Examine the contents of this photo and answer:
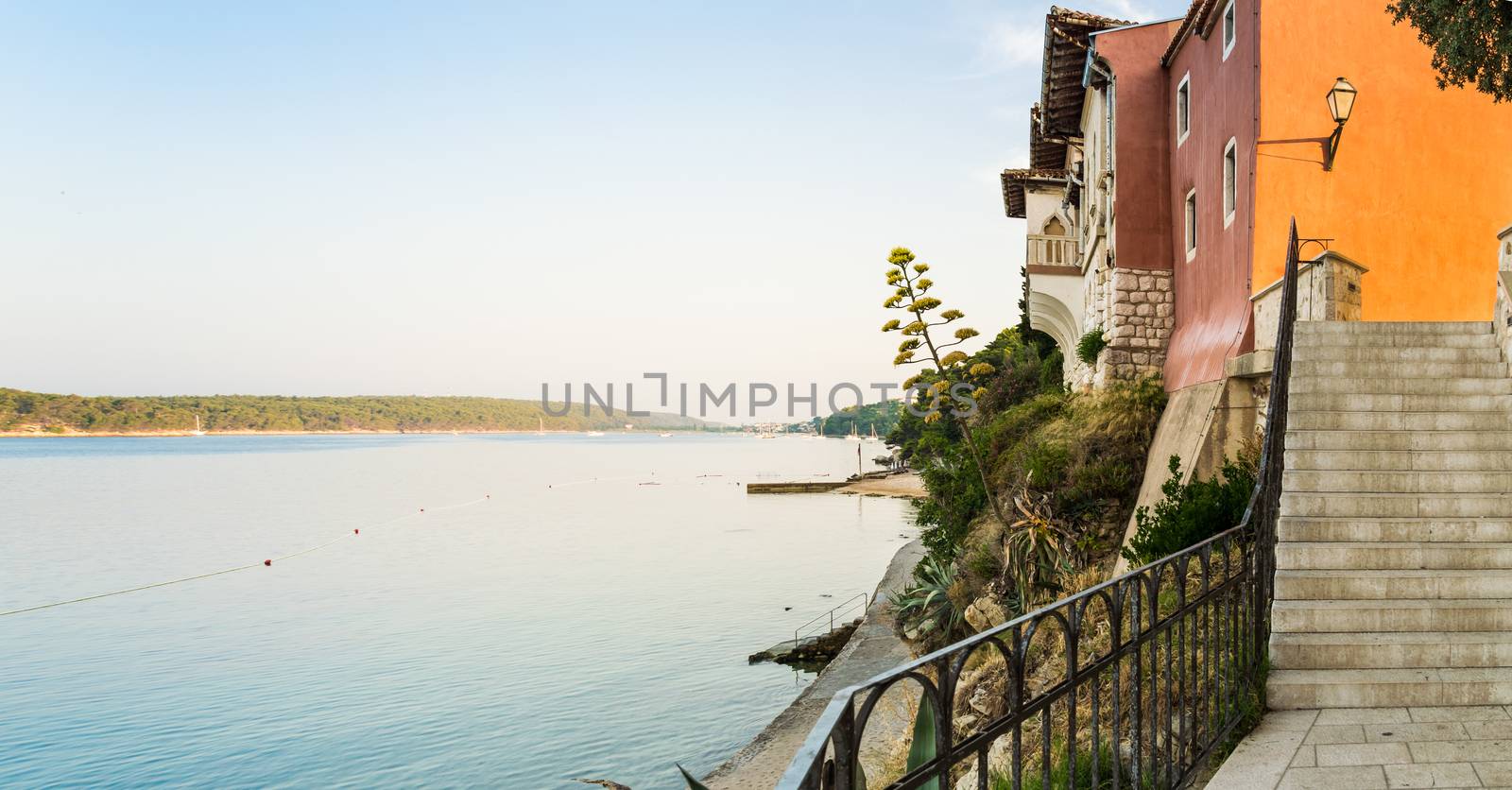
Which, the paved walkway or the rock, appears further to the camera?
the rock

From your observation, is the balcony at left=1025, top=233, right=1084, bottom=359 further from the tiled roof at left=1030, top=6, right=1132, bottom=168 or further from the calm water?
the calm water

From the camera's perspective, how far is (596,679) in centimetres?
2177

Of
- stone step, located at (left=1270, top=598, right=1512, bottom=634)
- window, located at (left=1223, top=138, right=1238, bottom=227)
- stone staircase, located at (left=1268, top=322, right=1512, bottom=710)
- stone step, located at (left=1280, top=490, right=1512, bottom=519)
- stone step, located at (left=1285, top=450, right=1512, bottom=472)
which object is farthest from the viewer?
window, located at (left=1223, top=138, right=1238, bottom=227)

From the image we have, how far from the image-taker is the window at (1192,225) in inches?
555

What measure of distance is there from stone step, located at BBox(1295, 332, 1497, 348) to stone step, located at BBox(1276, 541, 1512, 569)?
10.2 ft

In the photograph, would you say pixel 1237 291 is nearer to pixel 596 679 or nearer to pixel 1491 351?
pixel 1491 351

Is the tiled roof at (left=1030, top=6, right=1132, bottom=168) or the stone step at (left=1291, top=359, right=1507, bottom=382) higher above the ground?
the tiled roof at (left=1030, top=6, right=1132, bottom=168)

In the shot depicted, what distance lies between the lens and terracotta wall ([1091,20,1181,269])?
614 inches

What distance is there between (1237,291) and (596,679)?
16947mm

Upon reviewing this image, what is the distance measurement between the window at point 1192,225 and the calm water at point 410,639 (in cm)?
1204

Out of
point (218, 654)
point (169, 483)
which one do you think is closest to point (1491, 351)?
point (218, 654)

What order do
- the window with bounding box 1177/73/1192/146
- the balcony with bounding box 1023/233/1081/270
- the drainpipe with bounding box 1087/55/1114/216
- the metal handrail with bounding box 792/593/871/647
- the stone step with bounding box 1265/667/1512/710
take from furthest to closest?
the metal handrail with bounding box 792/593/871/647 < the balcony with bounding box 1023/233/1081/270 < the drainpipe with bounding box 1087/55/1114/216 < the window with bounding box 1177/73/1192/146 < the stone step with bounding box 1265/667/1512/710

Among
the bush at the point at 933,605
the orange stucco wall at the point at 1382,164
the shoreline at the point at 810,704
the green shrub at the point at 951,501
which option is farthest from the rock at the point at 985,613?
the orange stucco wall at the point at 1382,164

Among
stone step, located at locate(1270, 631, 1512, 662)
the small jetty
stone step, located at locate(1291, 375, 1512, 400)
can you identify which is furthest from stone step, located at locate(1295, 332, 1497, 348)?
the small jetty
